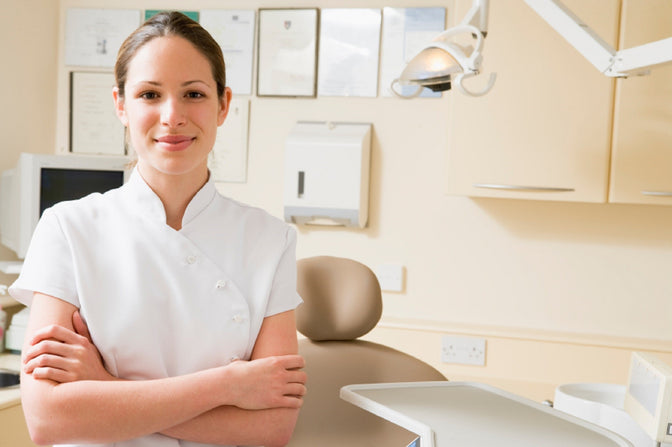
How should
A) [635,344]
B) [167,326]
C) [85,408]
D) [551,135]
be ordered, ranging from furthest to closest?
[635,344]
[551,135]
[167,326]
[85,408]

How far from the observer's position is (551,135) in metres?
2.26

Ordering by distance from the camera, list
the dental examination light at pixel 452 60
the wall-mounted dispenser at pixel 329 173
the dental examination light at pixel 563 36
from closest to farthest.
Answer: the dental examination light at pixel 563 36, the dental examination light at pixel 452 60, the wall-mounted dispenser at pixel 329 173

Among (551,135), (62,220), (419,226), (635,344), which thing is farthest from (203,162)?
(635,344)

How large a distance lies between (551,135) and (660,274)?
0.68 metres

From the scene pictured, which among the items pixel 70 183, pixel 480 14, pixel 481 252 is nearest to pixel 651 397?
pixel 480 14

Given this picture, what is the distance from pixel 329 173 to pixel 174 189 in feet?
4.85

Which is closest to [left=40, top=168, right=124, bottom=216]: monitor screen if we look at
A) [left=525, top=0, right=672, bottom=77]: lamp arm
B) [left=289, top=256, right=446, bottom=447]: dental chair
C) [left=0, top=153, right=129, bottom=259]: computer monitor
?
[left=0, top=153, right=129, bottom=259]: computer monitor

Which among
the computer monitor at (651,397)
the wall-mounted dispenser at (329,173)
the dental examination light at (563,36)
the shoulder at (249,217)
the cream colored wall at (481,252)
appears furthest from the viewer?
the wall-mounted dispenser at (329,173)

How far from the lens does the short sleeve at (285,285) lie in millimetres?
1164

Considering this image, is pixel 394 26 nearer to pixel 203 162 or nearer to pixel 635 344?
pixel 635 344

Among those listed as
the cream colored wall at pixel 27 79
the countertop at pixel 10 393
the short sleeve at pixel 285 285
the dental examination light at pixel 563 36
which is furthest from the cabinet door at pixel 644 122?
the cream colored wall at pixel 27 79

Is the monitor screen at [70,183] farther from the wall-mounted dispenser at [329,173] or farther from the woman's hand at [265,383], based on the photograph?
the woman's hand at [265,383]

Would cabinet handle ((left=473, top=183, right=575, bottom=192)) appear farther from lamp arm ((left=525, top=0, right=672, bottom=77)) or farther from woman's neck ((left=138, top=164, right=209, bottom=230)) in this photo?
woman's neck ((left=138, top=164, right=209, bottom=230))

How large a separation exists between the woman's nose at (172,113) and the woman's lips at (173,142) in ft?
0.06
